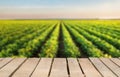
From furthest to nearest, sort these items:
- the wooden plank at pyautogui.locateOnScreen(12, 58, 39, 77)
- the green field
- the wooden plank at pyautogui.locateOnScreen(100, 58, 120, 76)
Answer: the green field, the wooden plank at pyautogui.locateOnScreen(100, 58, 120, 76), the wooden plank at pyautogui.locateOnScreen(12, 58, 39, 77)

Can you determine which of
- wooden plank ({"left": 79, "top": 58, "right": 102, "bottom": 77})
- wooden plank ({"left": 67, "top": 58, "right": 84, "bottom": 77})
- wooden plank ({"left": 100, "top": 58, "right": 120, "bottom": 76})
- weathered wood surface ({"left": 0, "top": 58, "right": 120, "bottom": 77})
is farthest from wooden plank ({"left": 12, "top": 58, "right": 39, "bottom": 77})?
wooden plank ({"left": 100, "top": 58, "right": 120, "bottom": 76})

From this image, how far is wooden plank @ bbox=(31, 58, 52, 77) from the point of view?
3212 mm

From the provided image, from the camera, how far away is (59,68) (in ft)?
11.7

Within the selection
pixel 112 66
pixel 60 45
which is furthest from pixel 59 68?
pixel 60 45

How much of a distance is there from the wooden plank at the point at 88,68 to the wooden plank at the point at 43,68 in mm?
461


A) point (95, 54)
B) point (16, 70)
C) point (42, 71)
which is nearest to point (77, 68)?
point (42, 71)

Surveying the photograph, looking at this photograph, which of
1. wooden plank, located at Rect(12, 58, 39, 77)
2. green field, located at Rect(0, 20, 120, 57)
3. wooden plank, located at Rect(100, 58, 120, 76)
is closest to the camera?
wooden plank, located at Rect(12, 58, 39, 77)

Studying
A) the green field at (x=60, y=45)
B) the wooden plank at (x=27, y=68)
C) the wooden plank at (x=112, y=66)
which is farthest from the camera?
the green field at (x=60, y=45)

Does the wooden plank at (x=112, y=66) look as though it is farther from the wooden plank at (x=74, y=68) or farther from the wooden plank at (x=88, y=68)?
the wooden plank at (x=74, y=68)

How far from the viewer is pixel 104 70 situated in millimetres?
3482

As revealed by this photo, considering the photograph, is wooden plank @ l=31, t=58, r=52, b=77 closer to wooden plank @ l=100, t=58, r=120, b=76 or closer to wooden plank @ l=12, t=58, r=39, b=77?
wooden plank @ l=12, t=58, r=39, b=77

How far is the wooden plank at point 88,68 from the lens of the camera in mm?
3254

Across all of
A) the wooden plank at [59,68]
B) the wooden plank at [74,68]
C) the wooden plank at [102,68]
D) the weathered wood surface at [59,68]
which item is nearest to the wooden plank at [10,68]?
the weathered wood surface at [59,68]

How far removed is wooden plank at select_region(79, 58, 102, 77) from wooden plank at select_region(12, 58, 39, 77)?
66 cm
